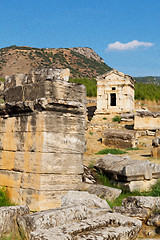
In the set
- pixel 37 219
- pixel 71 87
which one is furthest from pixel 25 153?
pixel 37 219

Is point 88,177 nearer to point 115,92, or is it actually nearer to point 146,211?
point 146,211

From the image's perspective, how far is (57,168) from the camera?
204 inches

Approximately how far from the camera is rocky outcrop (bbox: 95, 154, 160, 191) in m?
6.33

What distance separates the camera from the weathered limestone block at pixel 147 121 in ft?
67.3

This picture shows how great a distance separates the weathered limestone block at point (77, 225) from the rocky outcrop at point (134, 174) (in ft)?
7.29

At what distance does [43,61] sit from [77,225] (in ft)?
260

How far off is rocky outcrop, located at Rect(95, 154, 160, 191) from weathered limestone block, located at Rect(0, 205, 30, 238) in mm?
2924

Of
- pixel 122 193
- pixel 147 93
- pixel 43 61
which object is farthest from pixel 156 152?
pixel 43 61

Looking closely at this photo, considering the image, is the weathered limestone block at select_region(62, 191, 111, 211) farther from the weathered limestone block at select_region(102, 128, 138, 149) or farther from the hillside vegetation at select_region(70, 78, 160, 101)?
the hillside vegetation at select_region(70, 78, 160, 101)

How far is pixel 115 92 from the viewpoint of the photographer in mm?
28391

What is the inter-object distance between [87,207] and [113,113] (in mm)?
23604

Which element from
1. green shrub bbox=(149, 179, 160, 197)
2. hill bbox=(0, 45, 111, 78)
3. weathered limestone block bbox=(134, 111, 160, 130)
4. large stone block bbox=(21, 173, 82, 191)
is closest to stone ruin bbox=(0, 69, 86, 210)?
large stone block bbox=(21, 173, 82, 191)

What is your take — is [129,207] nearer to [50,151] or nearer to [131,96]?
[50,151]

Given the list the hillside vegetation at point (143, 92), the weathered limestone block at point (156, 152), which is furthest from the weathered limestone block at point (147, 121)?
the hillside vegetation at point (143, 92)
